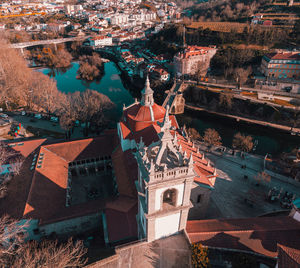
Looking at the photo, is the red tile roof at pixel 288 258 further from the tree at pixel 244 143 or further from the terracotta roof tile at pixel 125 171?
the tree at pixel 244 143

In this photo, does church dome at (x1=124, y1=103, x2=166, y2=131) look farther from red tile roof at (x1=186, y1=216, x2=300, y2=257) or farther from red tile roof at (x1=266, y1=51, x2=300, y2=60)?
red tile roof at (x1=266, y1=51, x2=300, y2=60)

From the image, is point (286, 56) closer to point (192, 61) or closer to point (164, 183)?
point (192, 61)

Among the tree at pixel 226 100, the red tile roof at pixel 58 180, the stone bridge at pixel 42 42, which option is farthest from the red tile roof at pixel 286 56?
the stone bridge at pixel 42 42

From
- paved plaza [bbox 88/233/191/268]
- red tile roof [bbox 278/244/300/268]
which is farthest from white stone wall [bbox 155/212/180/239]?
A: red tile roof [bbox 278/244/300/268]

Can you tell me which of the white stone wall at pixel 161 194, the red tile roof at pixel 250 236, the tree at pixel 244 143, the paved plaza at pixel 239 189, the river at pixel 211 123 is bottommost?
the river at pixel 211 123

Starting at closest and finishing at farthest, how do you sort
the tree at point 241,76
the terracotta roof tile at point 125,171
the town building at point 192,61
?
1. the terracotta roof tile at point 125,171
2. the tree at point 241,76
3. the town building at point 192,61

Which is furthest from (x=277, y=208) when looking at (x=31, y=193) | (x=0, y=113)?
(x=0, y=113)

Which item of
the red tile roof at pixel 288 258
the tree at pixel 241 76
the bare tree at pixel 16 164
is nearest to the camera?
the red tile roof at pixel 288 258

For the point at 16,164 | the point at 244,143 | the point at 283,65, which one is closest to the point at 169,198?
the point at 16,164
